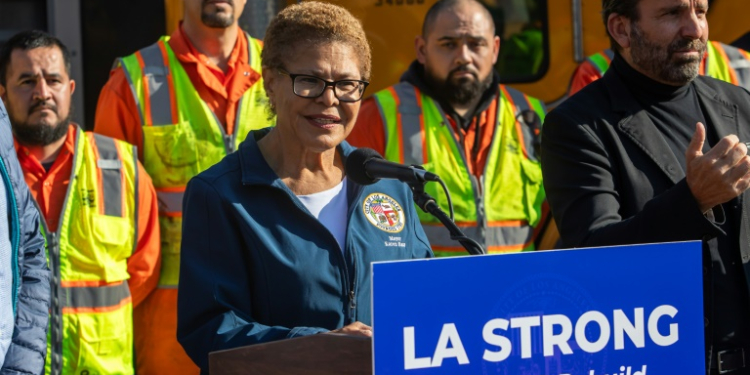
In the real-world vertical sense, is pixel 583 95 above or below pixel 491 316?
above

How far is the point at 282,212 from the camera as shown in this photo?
2.89m

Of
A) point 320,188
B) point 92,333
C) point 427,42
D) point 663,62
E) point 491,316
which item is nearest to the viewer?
point 491,316

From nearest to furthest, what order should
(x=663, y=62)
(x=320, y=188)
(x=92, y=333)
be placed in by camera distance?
(x=320, y=188) → (x=663, y=62) → (x=92, y=333)

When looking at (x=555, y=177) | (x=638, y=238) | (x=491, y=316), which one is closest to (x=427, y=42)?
(x=555, y=177)

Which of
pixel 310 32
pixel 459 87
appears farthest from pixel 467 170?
pixel 310 32

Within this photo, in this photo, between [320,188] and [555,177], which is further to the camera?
[555,177]

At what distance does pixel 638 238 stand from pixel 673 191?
5.8 inches

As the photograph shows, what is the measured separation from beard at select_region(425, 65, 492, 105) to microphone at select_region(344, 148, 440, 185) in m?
2.73

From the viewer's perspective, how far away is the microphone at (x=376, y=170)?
2.56 metres

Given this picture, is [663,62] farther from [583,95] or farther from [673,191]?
[673,191]

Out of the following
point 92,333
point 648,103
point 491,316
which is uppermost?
point 648,103

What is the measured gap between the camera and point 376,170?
271 cm

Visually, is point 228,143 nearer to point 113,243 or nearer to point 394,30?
point 113,243

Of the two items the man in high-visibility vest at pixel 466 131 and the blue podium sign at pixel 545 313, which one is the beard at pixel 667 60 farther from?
the man in high-visibility vest at pixel 466 131
